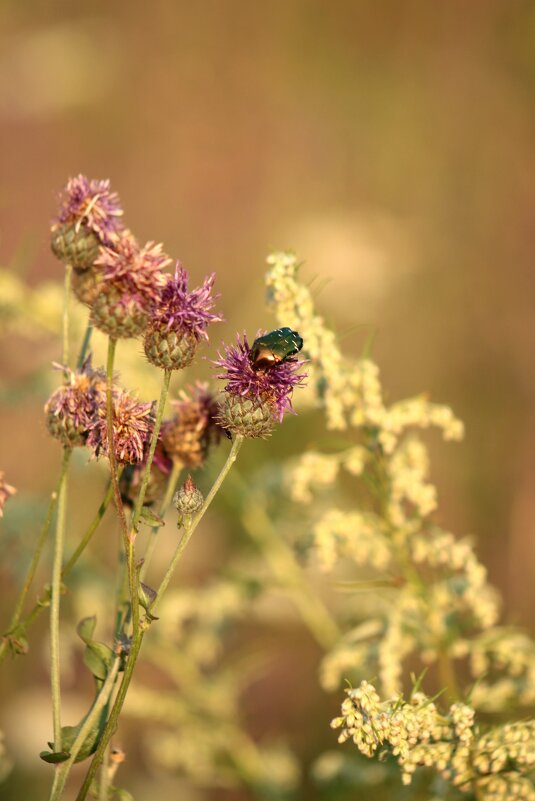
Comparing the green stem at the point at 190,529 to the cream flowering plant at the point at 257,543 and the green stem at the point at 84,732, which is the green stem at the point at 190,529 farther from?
the green stem at the point at 84,732

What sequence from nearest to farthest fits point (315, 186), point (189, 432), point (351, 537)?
point (189, 432) → point (351, 537) → point (315, 186)

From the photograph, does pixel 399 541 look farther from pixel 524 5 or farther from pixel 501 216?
pixel 524 5

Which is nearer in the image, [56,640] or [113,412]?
[56,640]

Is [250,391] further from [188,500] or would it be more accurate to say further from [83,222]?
[83,222]

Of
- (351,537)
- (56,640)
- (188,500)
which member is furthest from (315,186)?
(56,640)

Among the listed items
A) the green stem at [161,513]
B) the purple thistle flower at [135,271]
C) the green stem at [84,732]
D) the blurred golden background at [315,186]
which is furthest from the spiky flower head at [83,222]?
the blurred golden background at [315,186]

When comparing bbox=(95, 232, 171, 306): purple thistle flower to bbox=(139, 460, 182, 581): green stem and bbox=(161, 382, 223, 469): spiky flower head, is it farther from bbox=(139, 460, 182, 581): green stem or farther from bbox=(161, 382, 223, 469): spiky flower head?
bbox=(139, 460, 182, 581): green stem

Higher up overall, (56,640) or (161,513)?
(161,513)

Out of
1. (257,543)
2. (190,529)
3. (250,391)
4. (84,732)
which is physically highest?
(257,543)
